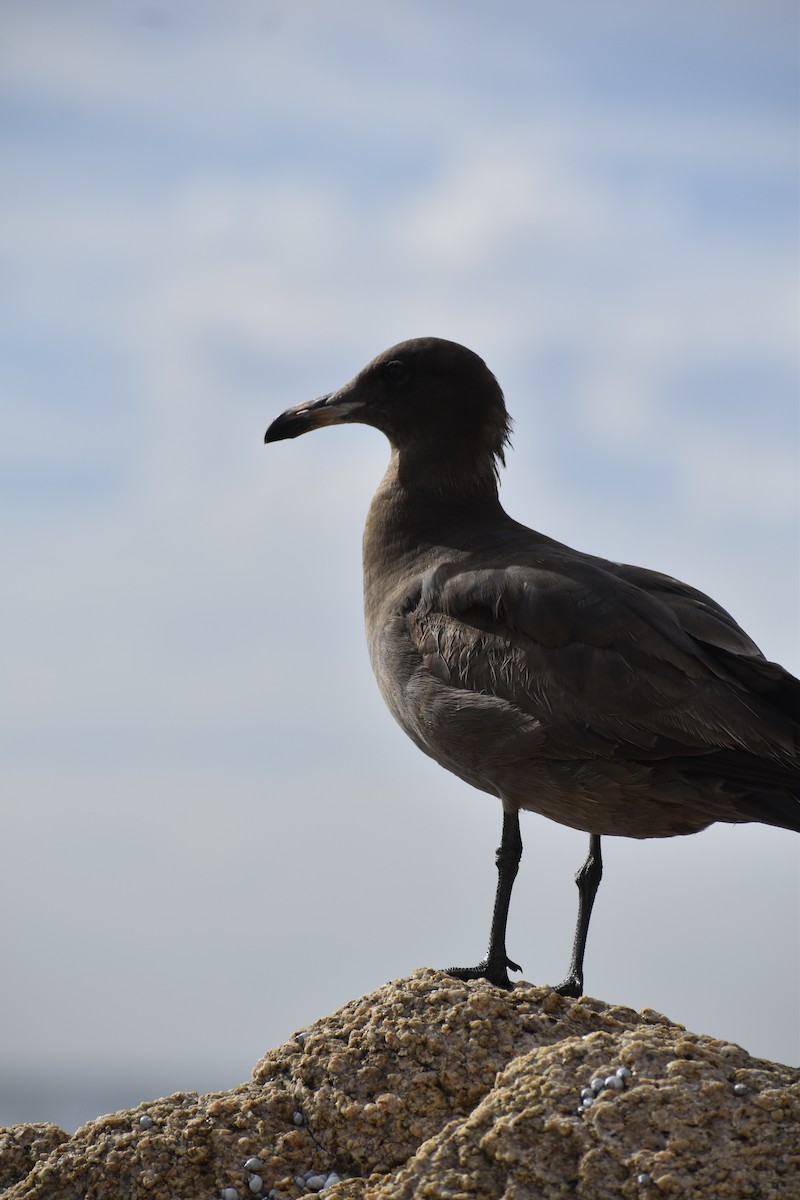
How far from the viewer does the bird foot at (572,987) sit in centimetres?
694

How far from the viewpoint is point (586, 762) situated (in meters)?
6.73

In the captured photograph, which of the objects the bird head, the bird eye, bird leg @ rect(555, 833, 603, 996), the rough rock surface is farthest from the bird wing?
the bird eye

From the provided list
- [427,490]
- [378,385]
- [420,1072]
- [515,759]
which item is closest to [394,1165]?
[420,1072]

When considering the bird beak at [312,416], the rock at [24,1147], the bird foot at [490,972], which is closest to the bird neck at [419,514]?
the bird beak at [312,416]

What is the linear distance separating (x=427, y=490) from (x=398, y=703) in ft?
5.12

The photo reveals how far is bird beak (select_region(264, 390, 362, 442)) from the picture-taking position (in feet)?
28.7

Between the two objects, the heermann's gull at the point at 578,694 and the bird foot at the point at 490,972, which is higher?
the heermann's gull at the point at 578,694

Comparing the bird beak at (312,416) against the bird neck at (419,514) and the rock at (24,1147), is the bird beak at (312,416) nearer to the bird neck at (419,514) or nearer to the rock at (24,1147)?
the bird neck at (419,514)

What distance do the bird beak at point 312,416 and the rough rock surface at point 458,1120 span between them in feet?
13.0

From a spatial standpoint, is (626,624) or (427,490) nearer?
(626,624)

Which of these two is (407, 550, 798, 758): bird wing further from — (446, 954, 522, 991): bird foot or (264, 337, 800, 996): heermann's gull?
(446, 954, 522, 991): bird foot

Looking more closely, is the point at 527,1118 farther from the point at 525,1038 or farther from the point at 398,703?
the point at 398,703

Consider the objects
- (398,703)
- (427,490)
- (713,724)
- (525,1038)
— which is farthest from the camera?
(427,490)

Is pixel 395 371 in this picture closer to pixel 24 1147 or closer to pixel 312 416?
pixel 312 416
